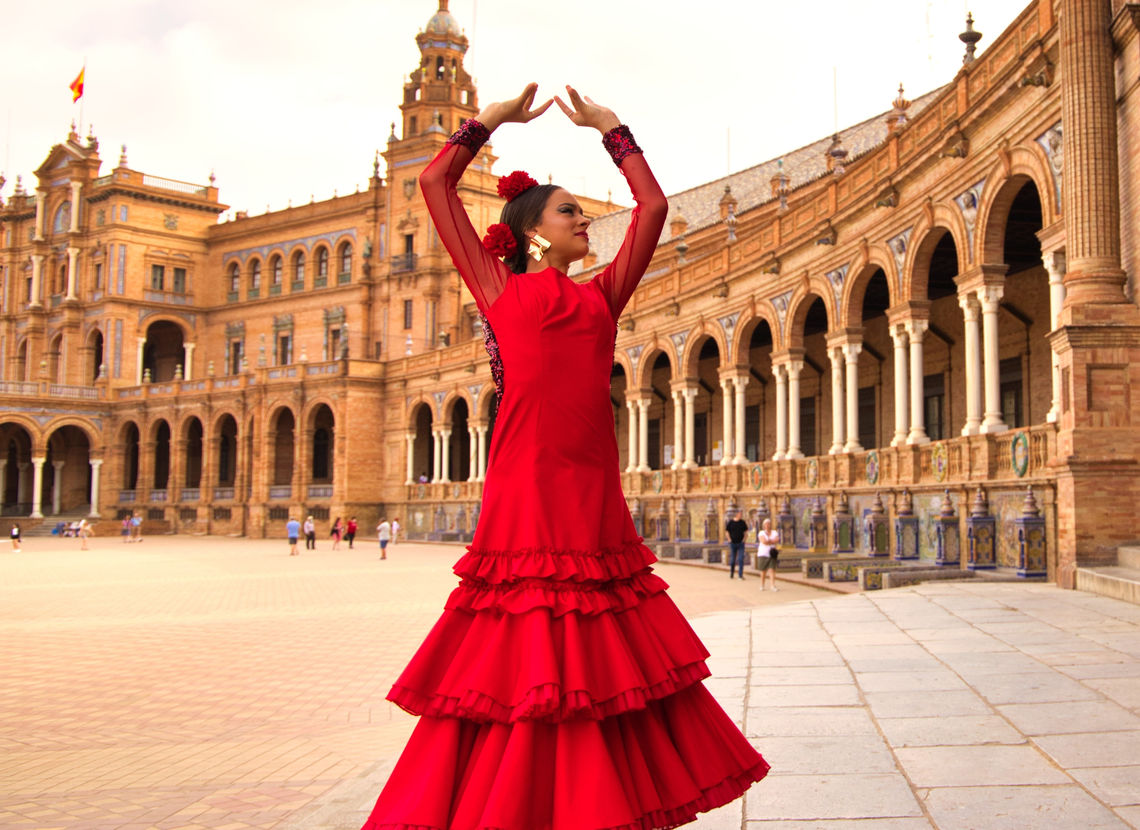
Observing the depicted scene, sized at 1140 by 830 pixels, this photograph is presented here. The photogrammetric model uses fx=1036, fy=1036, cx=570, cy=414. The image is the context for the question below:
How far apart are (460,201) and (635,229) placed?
21.3 inches

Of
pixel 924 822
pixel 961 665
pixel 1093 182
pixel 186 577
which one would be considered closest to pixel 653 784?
pixel 924 822

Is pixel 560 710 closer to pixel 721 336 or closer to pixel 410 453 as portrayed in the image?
pixel 721 336

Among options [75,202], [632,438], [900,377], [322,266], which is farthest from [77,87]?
[900,377]

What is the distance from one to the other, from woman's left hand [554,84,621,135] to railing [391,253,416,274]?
5633 centimetres

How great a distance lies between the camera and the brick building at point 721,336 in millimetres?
12766

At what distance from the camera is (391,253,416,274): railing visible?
192ft

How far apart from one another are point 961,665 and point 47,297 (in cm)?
7251

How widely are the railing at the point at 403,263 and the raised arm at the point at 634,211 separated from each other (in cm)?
5637

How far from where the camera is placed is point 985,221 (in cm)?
1630

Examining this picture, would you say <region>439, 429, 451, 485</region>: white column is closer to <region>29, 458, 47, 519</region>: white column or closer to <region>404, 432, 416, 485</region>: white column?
<region>404, 432, 416, 485</region>: white column

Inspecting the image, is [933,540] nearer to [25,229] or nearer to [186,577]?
[186,577]

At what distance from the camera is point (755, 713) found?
6.11 m

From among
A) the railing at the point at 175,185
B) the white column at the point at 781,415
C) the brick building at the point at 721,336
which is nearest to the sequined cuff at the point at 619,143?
the brick building at the point at 721,336

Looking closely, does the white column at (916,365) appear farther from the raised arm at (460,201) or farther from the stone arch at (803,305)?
the raised arm at (460,201)
